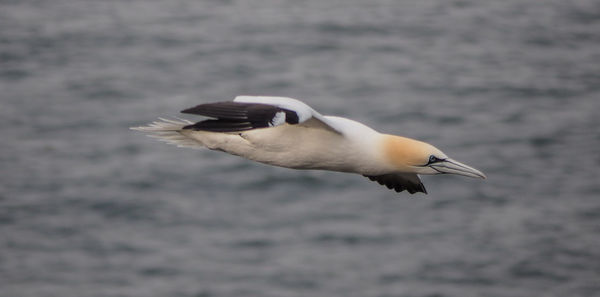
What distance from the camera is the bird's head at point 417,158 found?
33.9 ft

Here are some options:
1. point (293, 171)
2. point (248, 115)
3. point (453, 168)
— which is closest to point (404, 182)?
point (453, 168)

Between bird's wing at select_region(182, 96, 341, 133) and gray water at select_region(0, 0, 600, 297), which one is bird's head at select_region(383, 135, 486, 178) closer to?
bird's wing at select_region(182, 96, 341, 133)

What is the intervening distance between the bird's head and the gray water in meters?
16.5

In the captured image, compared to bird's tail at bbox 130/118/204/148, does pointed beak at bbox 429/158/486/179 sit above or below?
below

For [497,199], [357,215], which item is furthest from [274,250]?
[497,199]

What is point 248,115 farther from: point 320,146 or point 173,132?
point 173,132

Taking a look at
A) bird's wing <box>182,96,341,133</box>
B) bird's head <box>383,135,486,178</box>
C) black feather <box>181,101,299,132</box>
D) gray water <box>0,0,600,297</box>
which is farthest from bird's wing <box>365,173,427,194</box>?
gray water <box>0,0,600,297</box>

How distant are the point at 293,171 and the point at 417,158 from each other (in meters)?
20.4

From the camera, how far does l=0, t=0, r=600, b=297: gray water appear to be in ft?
91.3

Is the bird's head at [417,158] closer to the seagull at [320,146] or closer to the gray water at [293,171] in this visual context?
the seagull at [320,146]

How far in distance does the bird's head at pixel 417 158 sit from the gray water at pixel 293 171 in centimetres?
1650

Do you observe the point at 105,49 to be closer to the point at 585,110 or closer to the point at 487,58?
the point at 487,58

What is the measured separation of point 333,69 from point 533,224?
9537 millimetres

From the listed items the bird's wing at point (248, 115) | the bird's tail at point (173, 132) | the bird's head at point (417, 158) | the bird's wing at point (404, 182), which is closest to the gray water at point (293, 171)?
the bird's wing at point (404, 182)
